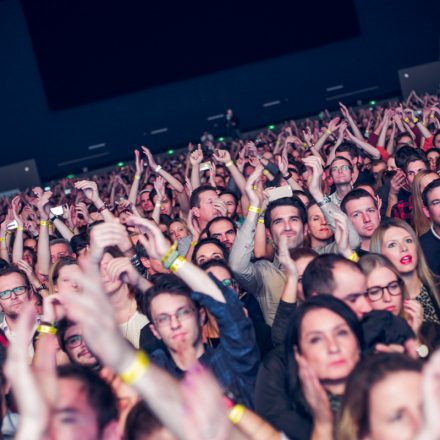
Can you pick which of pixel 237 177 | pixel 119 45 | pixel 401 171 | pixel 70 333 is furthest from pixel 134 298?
pixel 119 45

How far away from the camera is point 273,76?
19.8 m

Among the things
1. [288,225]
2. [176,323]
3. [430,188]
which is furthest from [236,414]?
[430,188]

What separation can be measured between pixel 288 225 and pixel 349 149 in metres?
3.06

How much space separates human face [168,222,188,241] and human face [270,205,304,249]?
1112mm

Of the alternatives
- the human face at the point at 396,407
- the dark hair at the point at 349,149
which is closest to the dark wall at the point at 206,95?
the dark hair at the point at 349,149

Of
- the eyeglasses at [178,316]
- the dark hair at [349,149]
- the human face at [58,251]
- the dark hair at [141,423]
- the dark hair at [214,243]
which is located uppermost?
the dark hair at [349,149]

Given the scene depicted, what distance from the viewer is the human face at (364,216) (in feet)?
14.2

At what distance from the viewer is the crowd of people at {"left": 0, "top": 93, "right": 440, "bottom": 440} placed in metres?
1.83

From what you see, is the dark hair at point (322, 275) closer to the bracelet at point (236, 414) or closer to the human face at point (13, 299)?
the bracelet at point (236, 414)

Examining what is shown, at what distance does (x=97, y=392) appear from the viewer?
6.87 ft

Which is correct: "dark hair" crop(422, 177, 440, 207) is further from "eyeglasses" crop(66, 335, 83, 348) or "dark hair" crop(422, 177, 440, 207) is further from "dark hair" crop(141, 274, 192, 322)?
"eyeglasses" crop(66, 335, 83, 348)

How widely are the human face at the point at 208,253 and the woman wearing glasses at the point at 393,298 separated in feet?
3.16

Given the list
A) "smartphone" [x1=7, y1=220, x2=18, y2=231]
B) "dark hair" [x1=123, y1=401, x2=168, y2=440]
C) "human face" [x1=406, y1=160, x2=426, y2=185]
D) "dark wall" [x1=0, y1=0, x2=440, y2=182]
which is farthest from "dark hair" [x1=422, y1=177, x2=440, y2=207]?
"dark wall" [x1=0, y1=0, x2=440, y2=182]

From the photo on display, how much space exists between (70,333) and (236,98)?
676 inches
